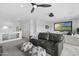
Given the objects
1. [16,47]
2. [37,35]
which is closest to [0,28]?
[16,47]

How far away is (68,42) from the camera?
14.5 feet

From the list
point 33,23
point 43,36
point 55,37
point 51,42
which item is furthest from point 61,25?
point 33,23

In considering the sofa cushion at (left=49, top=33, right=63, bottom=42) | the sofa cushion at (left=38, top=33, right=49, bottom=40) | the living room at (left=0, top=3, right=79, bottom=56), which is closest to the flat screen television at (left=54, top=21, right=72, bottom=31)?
the living room at (left=0, top=3, right=79, bottom=56)

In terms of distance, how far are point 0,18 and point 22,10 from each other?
0.91 metres

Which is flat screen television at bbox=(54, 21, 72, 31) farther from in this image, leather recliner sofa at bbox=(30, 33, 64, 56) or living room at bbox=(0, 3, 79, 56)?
leather recliner sofa at bbox=(30, 33, 64, 56)

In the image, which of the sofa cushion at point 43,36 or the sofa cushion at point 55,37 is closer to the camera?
the sofa cushion at point 55,37

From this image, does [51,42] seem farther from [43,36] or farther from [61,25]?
[61,25]

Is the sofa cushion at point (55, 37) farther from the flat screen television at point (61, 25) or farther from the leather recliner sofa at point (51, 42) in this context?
the flat screen television at point (61, 25)

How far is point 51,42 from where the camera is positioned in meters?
2.78

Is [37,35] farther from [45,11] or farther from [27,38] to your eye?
[45,11]

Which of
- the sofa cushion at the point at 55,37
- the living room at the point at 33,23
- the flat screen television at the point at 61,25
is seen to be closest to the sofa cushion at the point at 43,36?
the living room at the point at 33,23

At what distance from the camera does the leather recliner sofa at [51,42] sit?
2286 millimetres

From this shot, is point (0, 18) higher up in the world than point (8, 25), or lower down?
higher up

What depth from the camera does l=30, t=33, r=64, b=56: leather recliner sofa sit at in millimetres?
2286
